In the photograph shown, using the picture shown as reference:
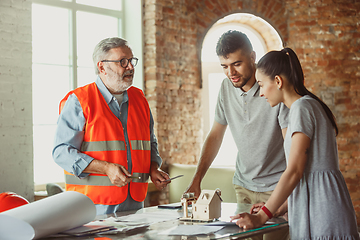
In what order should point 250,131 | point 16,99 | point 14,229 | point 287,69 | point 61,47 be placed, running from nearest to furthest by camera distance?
point 14,229, point 287,69, point 250,131, point 16,99, point 61,47

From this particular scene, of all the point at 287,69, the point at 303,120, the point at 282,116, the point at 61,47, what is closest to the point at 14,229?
the point at 303,120

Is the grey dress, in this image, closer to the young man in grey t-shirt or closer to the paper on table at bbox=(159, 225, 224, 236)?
the paper on table at bbox=(159, 225, 224, 236)

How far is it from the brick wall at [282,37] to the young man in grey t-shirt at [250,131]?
2.26 meters

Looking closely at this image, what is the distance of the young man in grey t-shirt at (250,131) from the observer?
7.40ft

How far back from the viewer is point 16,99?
11.6ft

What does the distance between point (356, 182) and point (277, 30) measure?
2258mm

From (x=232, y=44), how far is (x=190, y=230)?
1171mm

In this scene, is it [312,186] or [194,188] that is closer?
[312,186]

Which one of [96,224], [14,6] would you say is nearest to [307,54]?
[14,6]

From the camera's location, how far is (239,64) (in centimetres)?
229

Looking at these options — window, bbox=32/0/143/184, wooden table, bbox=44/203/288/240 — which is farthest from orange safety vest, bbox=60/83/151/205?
window, bbox=32/0/143/184

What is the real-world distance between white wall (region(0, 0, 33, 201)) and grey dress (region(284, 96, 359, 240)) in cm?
271

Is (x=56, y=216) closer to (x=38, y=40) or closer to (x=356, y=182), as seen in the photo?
(x=38, y=40)

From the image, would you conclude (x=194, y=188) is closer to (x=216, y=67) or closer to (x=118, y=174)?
(x=118, y=174)
